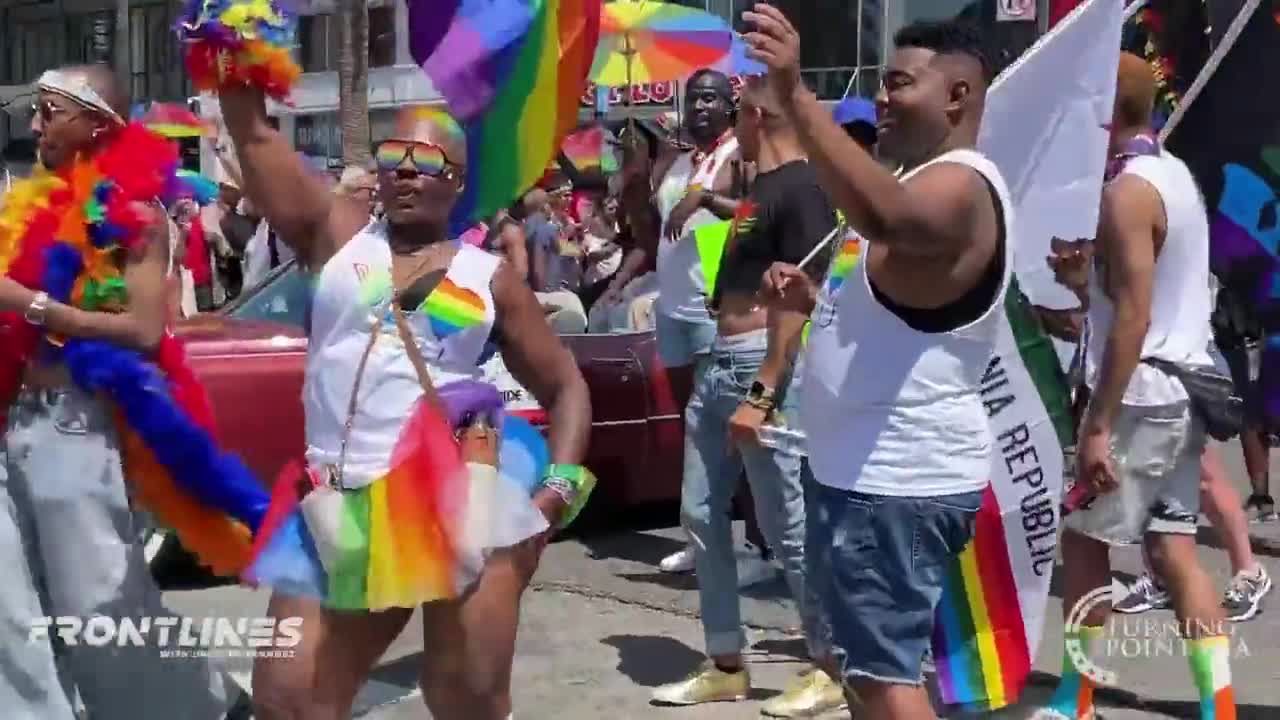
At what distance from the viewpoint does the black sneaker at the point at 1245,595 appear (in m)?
5.98

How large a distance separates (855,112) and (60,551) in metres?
2.79

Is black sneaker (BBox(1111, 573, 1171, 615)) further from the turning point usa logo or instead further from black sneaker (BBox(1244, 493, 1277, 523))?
the turning point usa logo

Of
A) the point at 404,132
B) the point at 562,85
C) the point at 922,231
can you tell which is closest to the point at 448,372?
the point at 404,132

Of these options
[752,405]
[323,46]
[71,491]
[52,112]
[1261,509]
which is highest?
[52,112]

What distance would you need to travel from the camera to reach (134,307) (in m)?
4.25

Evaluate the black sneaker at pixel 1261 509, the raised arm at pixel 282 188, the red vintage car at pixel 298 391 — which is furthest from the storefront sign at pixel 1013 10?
the raised arm at pixel 282 188

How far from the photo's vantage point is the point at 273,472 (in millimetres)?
Answer: 6504

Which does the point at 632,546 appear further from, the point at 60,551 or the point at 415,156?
the point at 415,156

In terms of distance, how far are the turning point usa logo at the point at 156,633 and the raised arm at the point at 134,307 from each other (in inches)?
27.7

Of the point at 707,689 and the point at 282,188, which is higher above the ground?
the point at 282,188

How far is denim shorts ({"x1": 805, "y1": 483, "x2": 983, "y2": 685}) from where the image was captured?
3.35m

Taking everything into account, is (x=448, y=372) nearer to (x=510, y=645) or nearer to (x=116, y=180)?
(x=510, y=645)

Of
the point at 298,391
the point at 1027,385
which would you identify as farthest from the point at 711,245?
the point at 298,391

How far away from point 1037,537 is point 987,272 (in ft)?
3.84
